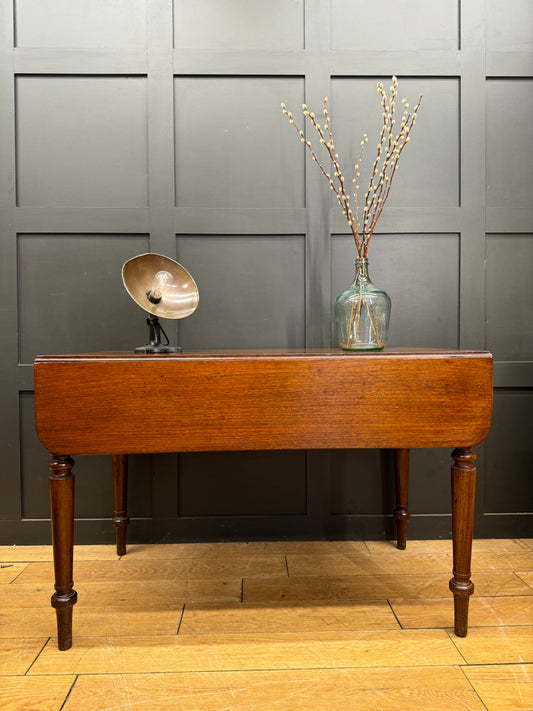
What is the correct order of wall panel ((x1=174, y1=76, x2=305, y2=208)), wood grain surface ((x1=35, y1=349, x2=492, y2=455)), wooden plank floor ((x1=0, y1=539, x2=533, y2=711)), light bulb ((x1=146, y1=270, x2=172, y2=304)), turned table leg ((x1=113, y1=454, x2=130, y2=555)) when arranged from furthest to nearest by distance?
1. wall panel ((x1=174, y1=76, x2=305, y2=208))
2. turned table leg ((x1=113, y1=454, x2=130, y2=555))
3. light bulb ((x1=146, y1=270, x2=172, y2=304))
4. wood grain surface ((x1=35, y1=349, x2=492, y2=455))
5. wooden plank floor ((x1=0, y1=539, x2=533, y2=711))

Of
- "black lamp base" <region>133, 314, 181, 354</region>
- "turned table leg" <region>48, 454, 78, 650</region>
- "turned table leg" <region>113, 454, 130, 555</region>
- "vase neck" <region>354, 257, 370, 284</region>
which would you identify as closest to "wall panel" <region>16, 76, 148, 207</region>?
"black lamp base" <region>133, 314, 181, 354</region>

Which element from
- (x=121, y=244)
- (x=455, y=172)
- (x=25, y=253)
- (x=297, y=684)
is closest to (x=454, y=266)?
(x=455, y=172)

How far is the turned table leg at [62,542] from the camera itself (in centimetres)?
131

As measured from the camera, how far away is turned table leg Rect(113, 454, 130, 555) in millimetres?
1858

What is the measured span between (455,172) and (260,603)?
1.78 m

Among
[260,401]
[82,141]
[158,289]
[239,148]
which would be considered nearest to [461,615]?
[260,401]

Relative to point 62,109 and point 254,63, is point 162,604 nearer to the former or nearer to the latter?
point 62,109

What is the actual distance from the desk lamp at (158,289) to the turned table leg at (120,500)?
18.7 inches

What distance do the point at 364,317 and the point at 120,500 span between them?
1138 millimetres

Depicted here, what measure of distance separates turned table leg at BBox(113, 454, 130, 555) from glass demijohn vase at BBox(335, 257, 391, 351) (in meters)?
0.95

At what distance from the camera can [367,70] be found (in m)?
1.96

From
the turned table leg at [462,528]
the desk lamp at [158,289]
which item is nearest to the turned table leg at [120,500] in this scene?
the desk lamp at [158,289]

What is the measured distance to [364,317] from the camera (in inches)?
64.5

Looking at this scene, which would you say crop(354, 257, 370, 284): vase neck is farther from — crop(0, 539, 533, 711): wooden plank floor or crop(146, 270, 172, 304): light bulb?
crop(0, 539, 533, 711): wooden plank floor
